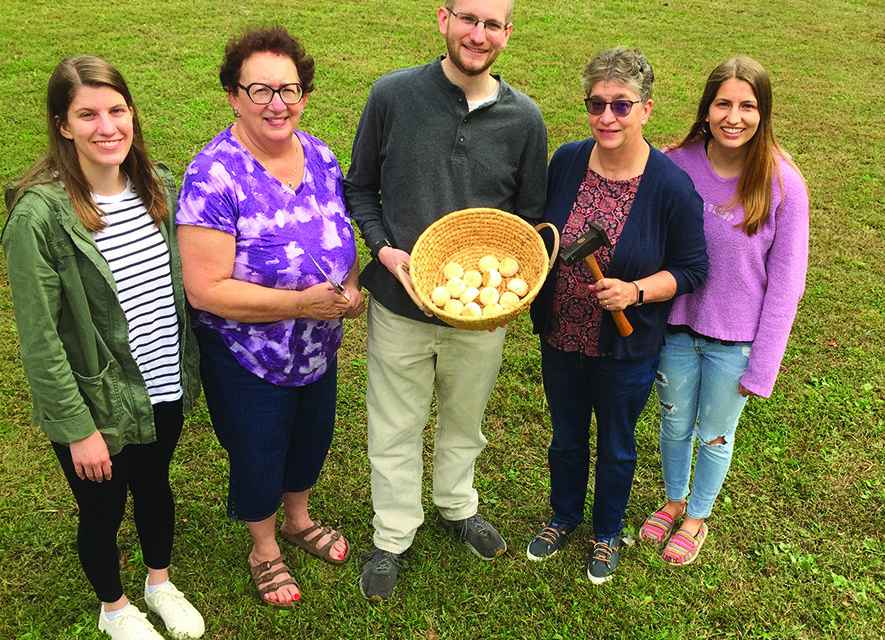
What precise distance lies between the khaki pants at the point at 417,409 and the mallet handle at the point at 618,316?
564 millimetres

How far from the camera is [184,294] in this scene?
278 centimetres

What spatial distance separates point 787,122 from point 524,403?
6.92 m

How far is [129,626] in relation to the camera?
3.11 metres

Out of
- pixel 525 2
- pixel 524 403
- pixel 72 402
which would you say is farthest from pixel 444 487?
pixel 525 2

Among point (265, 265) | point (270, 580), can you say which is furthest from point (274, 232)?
point (270, 580)

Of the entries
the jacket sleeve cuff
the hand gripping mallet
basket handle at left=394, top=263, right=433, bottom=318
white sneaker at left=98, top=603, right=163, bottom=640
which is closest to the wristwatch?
the hand gripping mallet

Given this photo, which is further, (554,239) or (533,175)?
(533,175)

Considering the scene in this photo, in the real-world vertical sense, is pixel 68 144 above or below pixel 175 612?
above

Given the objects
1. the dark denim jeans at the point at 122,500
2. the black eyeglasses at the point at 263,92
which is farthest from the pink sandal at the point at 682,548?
the black eyeglasses at the point at 263,92

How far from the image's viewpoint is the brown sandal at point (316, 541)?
3.64 metres

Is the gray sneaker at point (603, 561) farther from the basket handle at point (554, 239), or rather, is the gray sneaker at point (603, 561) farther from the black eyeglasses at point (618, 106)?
the black eyeglasses at point (618, 106)

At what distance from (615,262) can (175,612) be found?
2.39 m

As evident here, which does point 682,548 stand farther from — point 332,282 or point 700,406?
point 332,282

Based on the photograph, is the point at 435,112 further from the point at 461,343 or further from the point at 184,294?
the point at 184,294
